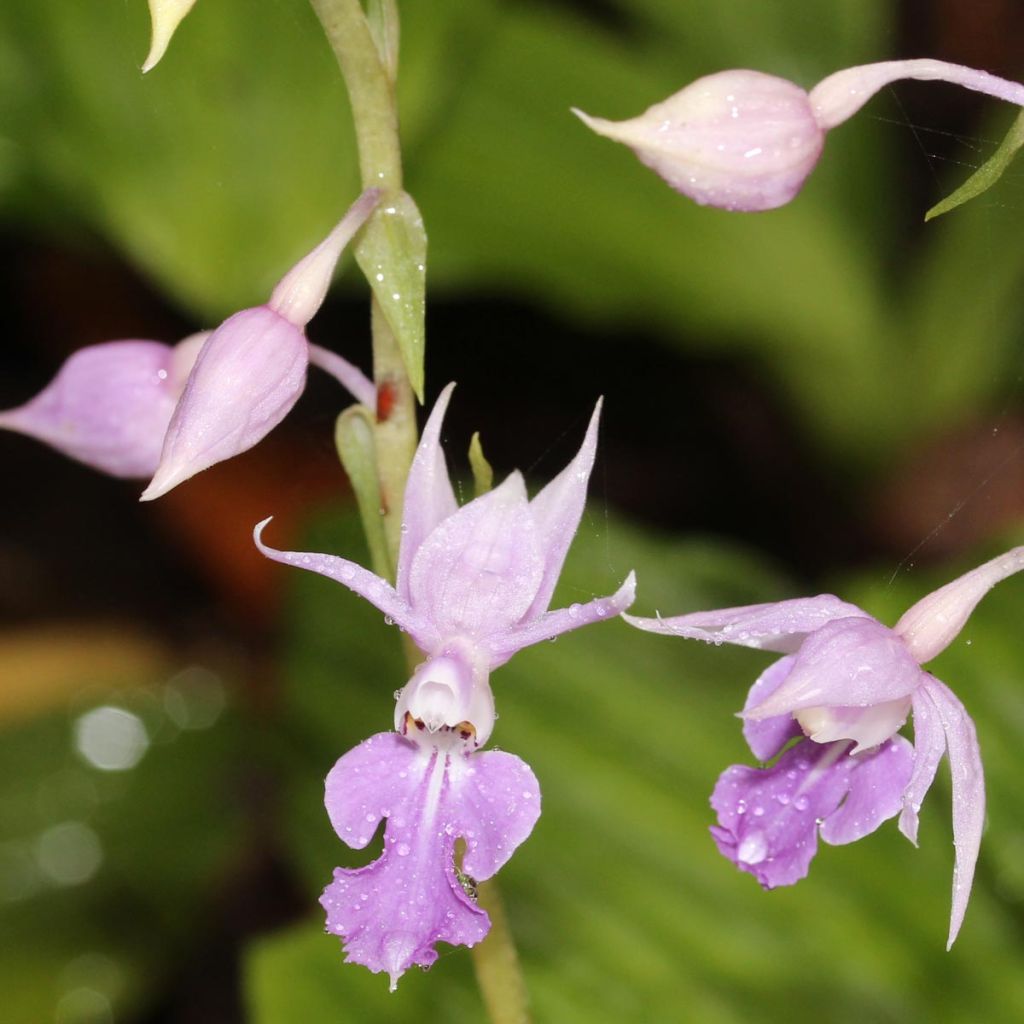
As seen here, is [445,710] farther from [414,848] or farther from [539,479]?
[539,479]

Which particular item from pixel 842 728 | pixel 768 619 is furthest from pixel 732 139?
pixel 842 728

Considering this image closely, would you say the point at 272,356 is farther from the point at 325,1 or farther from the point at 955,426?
the point at 955,426

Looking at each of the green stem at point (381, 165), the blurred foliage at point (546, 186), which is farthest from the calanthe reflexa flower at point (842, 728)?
the blurred foliage at point (546, 186)

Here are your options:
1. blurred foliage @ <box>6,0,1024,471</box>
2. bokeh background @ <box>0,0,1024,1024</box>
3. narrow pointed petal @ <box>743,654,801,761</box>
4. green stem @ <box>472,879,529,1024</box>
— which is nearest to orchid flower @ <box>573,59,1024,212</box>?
narrow pointed petal @ <box>743,654,801,761</box>

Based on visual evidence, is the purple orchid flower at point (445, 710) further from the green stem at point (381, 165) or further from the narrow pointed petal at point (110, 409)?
the narrow pointed petal at point (110, 409)

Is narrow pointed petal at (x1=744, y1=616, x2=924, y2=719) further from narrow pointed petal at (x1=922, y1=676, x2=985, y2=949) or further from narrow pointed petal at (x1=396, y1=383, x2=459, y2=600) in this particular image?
narrow pointed petal at (x1=396, y1=383, x2=459, y2=600)

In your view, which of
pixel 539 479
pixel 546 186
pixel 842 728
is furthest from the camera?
pixel 539 479
